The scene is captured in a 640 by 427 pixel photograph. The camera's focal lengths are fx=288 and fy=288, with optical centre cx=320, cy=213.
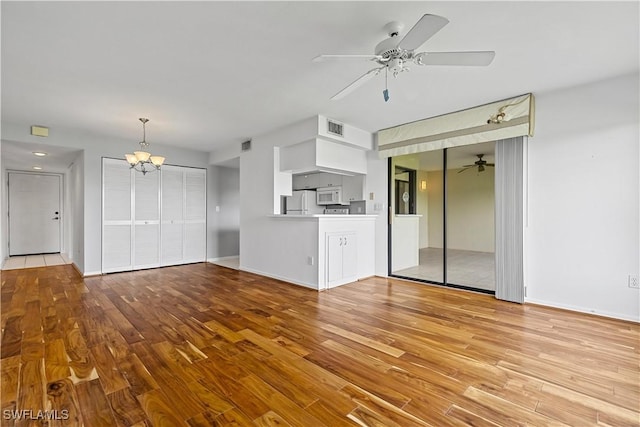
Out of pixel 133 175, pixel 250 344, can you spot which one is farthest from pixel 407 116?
pixel 133 175

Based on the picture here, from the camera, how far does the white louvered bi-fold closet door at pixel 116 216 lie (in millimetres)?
5402

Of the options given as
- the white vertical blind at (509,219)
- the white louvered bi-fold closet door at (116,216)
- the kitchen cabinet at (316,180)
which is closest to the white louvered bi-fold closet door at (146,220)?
the white louvered bi-fold closet door at (116,216)

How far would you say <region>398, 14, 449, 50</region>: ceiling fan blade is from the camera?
162 centimetres

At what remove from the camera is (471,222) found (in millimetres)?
4680

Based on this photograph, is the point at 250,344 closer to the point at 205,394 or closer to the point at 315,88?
the point at 205,394

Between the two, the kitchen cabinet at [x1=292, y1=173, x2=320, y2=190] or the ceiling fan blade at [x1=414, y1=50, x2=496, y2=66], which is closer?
the ceiling fan blade at [x1=414, y1=50, x2=496, y2=66]

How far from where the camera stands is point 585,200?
321cm

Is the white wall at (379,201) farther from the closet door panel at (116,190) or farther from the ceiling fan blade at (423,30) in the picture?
the closet door panel at (116,190)

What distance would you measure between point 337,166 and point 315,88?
166 centimetres

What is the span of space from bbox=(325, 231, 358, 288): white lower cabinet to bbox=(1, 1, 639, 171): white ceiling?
1.86 m

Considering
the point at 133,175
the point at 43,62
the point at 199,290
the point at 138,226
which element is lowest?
the point at 199,290

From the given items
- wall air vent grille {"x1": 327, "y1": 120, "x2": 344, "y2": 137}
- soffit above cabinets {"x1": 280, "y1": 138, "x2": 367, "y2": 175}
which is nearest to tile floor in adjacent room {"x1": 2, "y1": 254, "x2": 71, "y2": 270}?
soffit above cabinets {"x1": 280, "y1": 138, "x2": 367, "y2": 175}

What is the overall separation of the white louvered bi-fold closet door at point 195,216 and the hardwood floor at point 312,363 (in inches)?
110

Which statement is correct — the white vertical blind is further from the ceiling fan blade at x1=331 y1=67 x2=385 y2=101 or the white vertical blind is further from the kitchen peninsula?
the ceiling fan blade at x1=331 y1=67 x2=385 y2=101
